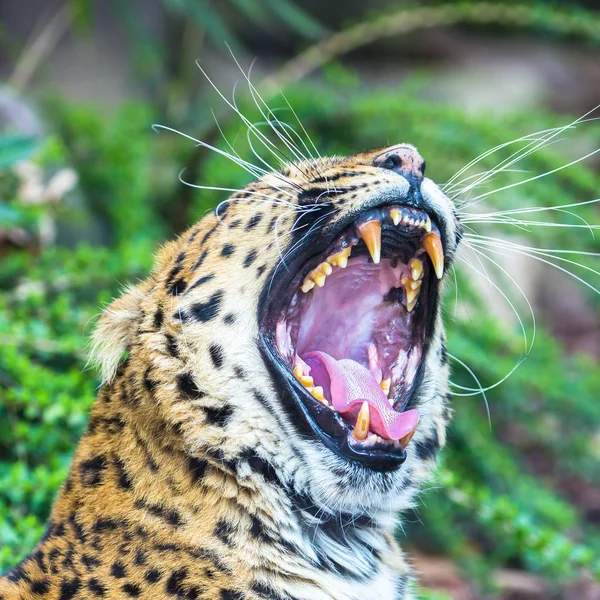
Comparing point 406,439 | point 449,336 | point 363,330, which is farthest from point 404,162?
point 449,336

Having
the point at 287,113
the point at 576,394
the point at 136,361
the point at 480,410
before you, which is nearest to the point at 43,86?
the point at 287,113

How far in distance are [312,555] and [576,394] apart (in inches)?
129

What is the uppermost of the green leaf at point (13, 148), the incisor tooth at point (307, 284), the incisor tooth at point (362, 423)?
the green leaf at point (13, 148)

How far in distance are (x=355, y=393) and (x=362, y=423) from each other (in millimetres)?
211

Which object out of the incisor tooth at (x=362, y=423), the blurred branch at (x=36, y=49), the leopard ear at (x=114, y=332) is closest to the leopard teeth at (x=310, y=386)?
the incisor tooth at (x=362, y=423)

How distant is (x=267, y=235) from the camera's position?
8.52ft

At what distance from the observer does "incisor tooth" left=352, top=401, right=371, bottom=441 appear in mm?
2363

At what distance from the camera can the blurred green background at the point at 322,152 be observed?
363 cm

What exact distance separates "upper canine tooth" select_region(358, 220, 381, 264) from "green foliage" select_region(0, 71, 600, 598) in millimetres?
1062

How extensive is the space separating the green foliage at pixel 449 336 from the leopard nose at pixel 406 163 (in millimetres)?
1218

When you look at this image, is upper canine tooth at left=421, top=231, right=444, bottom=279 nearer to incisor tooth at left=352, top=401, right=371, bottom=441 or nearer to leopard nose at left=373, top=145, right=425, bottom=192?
leopard nose at left=373, top=145, right=425, bottom=192

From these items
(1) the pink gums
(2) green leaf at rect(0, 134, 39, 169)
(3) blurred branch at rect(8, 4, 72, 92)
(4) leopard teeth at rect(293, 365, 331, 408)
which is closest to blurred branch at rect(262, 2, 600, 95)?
(3) blurred branch at rect(8, 4, 72, 92)

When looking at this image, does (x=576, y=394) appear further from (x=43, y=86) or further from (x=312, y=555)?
(x=43, y=86)

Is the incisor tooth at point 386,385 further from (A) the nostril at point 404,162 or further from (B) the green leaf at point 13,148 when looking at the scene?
(B) the green leaf at point 13,148
